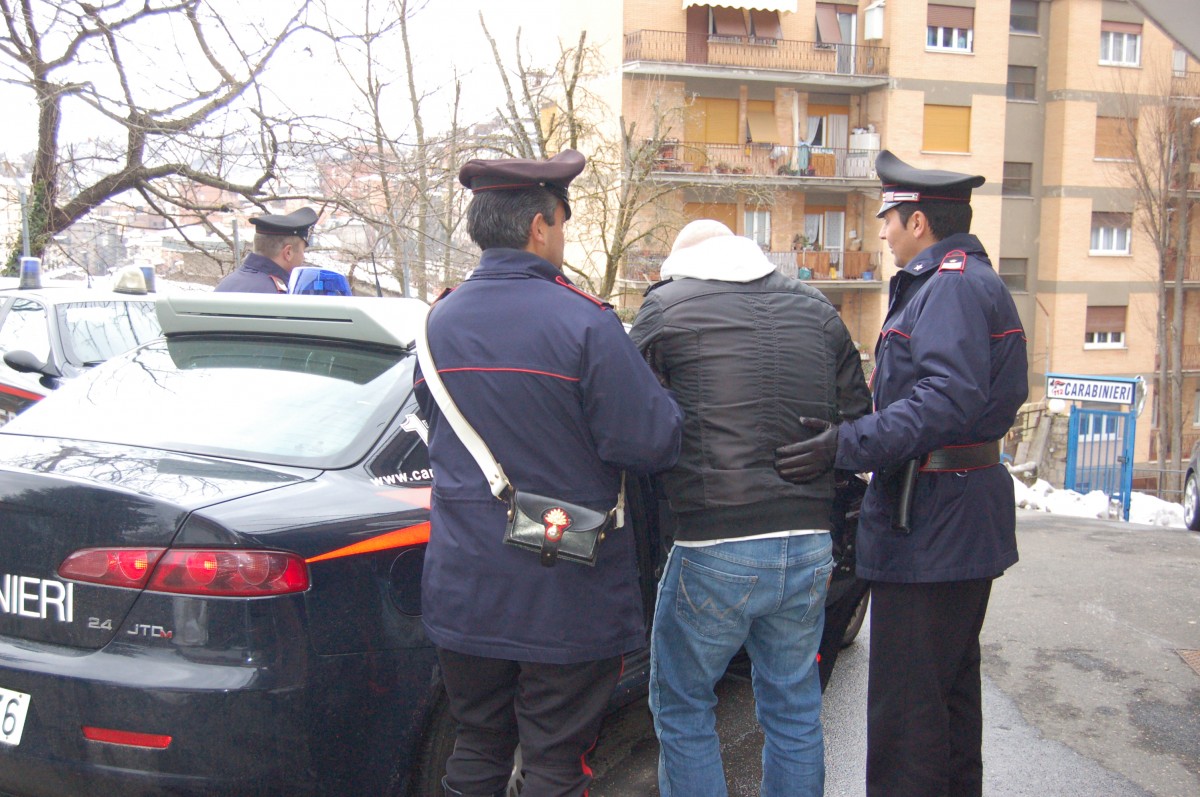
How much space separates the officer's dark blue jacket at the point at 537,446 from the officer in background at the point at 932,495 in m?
0.64

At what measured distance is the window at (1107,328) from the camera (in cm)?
3903

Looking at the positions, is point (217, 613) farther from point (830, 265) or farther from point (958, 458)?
point (830, 265)

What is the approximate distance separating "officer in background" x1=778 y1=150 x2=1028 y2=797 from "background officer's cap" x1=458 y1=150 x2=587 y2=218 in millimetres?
915

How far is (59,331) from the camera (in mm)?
7211

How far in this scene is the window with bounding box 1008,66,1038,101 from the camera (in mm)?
38156

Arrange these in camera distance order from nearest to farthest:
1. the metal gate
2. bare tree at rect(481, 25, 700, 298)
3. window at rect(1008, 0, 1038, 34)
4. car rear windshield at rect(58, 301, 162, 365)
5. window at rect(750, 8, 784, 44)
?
car rear windshield at rect(58, 301, 162, 365) < the metal gate < bare tree at rect(481, 25, 700, 298) < window at rect(750, 8, 784, 44) < window at rect(1008, 0, 1038, 34)

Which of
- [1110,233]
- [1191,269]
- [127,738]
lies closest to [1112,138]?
[1110,233]

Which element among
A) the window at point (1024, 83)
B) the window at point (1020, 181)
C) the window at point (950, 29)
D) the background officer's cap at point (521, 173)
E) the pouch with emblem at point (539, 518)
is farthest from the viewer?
the window at point (1020, 181)

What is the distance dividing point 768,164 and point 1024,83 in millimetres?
11859

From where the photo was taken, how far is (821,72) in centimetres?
3425

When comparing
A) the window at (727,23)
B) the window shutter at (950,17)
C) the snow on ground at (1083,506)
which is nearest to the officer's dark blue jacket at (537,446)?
the snow on ground at (1083,506)

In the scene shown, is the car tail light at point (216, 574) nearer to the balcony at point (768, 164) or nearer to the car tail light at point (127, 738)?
the car tail light at point (127, 738)

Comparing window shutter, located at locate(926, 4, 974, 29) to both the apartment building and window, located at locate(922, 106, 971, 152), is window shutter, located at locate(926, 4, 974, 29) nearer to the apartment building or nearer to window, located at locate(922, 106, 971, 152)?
the apartment building

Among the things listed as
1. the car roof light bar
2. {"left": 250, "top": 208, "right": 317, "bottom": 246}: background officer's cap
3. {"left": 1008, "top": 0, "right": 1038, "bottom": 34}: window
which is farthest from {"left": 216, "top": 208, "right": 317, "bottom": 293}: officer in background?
{"left": 1008, "top": 0, "right": 1038, "bottom": 34}: window
